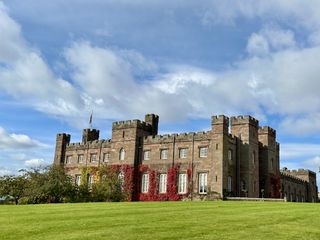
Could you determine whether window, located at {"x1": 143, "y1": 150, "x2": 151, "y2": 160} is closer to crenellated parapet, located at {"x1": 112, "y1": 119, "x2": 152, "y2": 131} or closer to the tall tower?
crenellated parapet, located at {"x1": 112, "y1": 119, "x2": 152, "y2": 131}

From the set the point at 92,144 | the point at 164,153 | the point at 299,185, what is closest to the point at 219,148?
the point at 164,153

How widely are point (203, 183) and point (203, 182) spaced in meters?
0.11

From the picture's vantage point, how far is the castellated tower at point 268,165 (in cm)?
5384

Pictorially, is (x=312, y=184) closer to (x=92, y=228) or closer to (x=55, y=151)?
(x=55, y=151)

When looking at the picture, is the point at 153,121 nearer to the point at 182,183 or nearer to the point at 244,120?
the point at 182,183

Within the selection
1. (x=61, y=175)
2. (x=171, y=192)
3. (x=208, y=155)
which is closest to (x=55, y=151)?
(x=61, y=175)

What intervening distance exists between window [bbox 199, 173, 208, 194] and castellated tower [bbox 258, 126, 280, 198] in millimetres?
8961

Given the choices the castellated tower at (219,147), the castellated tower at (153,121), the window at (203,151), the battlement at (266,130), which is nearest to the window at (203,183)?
the castellated tower at (219,147)

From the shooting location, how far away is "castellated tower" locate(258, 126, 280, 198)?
5384 cm

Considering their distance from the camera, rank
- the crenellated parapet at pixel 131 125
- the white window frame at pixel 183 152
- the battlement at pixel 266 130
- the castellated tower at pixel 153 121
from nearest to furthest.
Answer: the white window frame at pixel 183 152, the crenellated parapet at pixel 131 125, the battlement at pixel 266 130, the castellated tower at pixel 153 121

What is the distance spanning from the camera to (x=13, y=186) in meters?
50.4

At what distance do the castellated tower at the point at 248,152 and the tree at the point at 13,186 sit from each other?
25.1 meters

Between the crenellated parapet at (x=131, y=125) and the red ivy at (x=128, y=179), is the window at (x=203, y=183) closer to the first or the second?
the red ivy at (x=128, y=179)

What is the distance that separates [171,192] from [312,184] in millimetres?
32097
